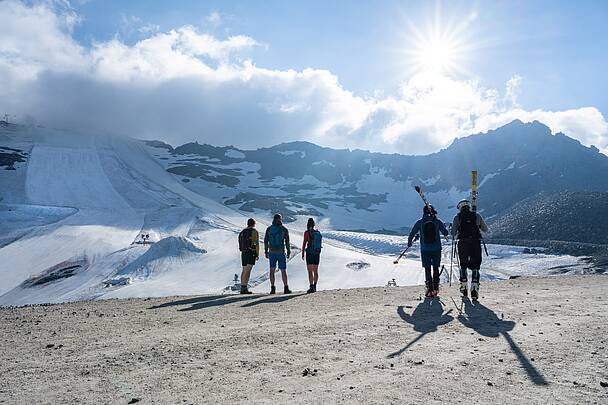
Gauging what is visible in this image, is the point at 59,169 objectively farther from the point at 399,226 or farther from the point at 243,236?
the point at 243,236

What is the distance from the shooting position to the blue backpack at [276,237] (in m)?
14.9

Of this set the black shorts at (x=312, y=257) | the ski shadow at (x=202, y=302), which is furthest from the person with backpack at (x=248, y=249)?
the ski shadow at (x=202, y=302)

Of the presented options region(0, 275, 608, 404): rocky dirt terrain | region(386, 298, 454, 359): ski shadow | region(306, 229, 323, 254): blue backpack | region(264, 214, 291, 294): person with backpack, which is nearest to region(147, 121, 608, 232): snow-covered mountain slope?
region(306, 229, 323, 254): blue backpack

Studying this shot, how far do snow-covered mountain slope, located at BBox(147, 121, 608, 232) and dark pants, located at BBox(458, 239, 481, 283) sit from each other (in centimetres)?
11293

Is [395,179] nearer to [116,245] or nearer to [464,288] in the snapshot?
[116,245]

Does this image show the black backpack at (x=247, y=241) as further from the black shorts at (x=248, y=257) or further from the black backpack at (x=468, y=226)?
the black backpack at (x=468, y=226)

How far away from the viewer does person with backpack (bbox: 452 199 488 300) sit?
11828mm

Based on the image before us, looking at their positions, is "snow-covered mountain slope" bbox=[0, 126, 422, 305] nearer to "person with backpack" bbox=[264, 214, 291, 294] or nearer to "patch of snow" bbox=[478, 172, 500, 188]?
"person with backpack" bbox=[264, 214, 291, 294]

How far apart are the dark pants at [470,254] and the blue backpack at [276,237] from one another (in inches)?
223

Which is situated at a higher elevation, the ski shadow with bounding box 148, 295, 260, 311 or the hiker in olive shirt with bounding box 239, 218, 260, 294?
the hiker in olive shirt with bounding box 239, 218, 260, 294

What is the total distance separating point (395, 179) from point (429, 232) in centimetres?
18171

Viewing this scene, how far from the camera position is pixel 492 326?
7.91 m

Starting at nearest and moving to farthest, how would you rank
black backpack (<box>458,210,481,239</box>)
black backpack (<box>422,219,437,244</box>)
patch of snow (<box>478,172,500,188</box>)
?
black backpack (<box>458,210,481,239</box>)
black backpack (<box>422,219,437,244</box>)
patch of snow (<box>478,172,500,188</box>)

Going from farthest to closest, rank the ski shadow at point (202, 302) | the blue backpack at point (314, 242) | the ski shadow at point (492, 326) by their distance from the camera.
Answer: the blue backpack at point (314, 242) < the ski shadow at point (202, 302) < the ski shadow at point (492, 326)
